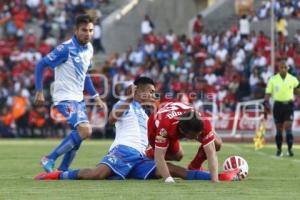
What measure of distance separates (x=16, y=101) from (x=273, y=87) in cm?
1510

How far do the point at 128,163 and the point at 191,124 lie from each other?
157cm

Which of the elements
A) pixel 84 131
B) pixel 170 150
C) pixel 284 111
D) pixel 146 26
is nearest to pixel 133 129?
pixel 170 150

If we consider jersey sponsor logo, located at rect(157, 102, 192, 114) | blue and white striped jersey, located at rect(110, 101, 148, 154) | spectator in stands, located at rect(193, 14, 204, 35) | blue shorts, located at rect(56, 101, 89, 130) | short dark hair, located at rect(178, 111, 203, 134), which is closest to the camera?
short dark hair, located at rect(178, 111, 203, 134)

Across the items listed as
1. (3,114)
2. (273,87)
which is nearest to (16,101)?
(3,114)

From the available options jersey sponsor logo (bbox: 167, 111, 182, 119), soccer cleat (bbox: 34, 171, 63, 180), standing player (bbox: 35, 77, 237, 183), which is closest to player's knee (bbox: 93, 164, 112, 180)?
standing player (bbox: 35, 77, 237, 183)

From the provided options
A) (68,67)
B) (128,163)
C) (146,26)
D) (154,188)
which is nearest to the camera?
(154,188)

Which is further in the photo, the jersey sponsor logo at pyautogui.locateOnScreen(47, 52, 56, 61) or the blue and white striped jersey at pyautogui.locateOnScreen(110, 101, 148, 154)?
the jersey sponsor logo at pyautogui.locateOnScreen(47, 52, 56, 61)

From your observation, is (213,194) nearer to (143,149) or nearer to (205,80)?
(143,149)

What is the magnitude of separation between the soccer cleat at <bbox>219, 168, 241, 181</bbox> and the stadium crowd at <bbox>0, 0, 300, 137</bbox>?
16179 millimetres

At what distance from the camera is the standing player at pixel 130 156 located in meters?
12.6

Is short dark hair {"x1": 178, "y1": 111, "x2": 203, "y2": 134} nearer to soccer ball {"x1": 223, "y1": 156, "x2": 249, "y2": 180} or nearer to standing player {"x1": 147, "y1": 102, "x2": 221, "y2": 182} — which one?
standing player {"x1": 147, "y1": 102, "x2": 221, "y2": 182}

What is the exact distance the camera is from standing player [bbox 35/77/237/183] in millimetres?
12609

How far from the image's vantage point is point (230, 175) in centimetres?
1256

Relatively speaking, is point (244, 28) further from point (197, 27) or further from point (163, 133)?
point (163, 133)
